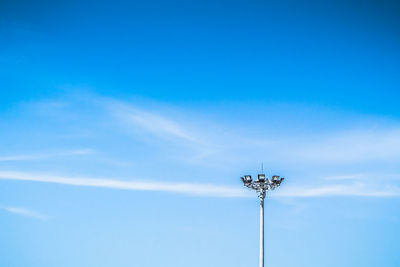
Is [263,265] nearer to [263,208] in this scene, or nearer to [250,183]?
[263,208]

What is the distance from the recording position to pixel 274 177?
19.9 metres

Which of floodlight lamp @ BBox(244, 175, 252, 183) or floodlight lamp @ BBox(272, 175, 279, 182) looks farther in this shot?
floodlight lamp @ BBox(244, 175, 252, 183)

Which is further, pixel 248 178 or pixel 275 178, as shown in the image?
pixel 248 178

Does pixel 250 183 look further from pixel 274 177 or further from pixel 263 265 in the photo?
pixel 263 265

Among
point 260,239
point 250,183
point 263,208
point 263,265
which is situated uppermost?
point 250,183

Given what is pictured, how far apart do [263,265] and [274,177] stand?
4.91 m

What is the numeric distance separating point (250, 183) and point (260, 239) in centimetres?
323

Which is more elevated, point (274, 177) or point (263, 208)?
point (274, 177)

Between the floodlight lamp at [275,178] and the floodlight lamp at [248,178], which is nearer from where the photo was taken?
the floodlight lamp at [275,178]

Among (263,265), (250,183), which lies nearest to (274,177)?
(250,183)

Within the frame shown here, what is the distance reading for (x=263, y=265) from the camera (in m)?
19.1

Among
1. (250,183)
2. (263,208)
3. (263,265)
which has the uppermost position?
(250,183)

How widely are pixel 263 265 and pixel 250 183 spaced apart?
15.1 ft

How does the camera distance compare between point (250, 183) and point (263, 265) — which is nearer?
point (263, 265)
